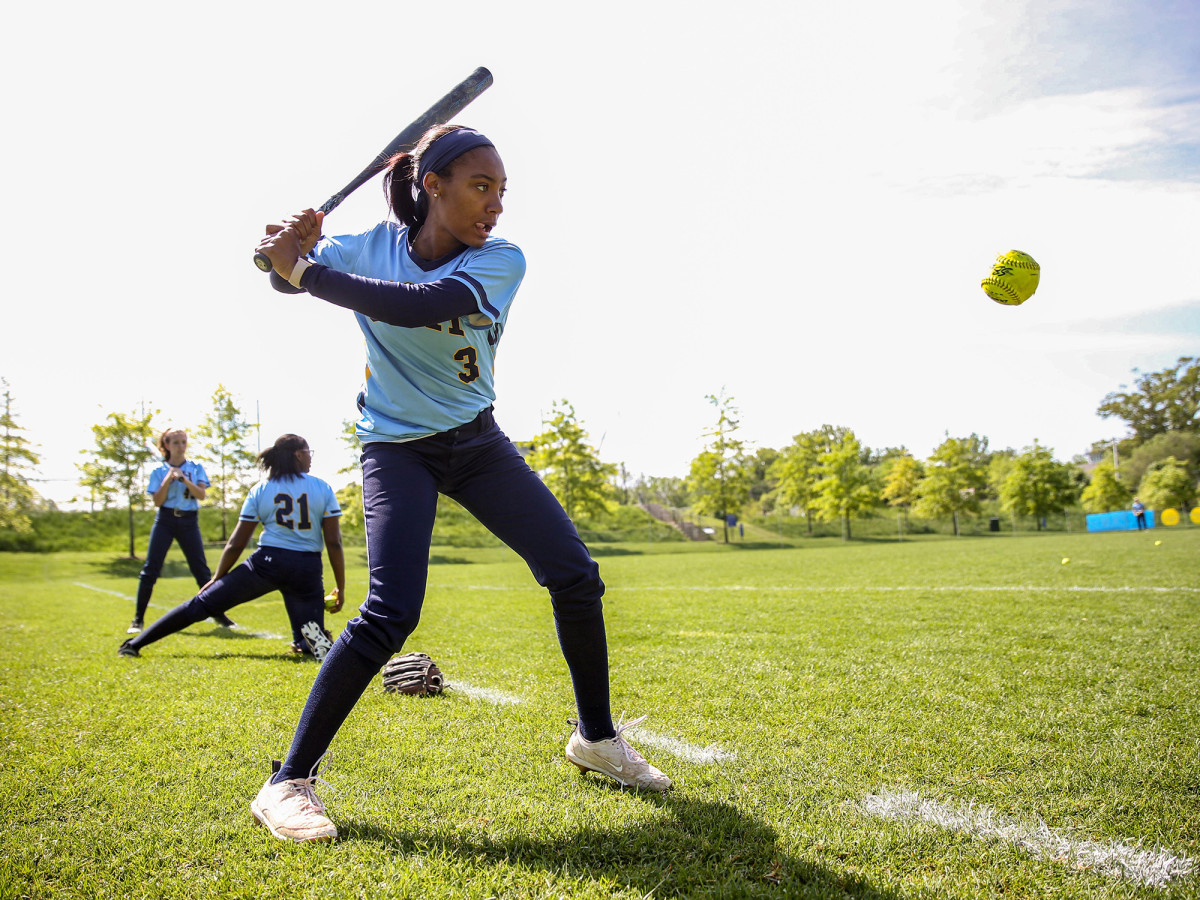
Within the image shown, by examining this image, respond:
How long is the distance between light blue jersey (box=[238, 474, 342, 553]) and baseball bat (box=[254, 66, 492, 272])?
3.56 meters

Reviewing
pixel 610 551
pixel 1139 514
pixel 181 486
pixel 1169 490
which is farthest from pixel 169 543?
pixel 1169 490

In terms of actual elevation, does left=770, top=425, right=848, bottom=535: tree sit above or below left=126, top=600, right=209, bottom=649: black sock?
above

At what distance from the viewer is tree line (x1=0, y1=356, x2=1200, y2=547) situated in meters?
30.7

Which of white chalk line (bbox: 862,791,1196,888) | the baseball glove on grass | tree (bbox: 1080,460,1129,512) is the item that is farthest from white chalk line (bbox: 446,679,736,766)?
tree (bbox: 1080,460,1129,512)

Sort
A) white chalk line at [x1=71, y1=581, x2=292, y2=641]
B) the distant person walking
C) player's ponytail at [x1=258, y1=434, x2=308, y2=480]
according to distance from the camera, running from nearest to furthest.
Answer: player's ponytail at [x1=258, y1=434, x2=308, y2=480] < white chalk line at [x1=71, y1=581, x2=292, y2=641] < the distant person walking

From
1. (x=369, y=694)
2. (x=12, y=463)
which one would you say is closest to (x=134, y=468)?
(x=12, y=463)

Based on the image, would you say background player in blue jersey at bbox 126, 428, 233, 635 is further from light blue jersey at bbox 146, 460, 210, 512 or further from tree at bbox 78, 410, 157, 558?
tree at bbox 78, 410, 157, 558

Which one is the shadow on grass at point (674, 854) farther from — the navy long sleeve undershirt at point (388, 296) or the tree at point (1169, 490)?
the tree at point (1169, 490)

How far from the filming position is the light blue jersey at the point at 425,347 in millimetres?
2746

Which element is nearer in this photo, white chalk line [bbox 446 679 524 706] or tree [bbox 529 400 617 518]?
white chalk line [bbox 446 679 524 706]

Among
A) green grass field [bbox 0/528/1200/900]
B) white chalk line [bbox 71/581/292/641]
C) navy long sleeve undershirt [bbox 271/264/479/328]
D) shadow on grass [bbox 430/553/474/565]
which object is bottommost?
shadow on grass [bbox 430/553/474/565]

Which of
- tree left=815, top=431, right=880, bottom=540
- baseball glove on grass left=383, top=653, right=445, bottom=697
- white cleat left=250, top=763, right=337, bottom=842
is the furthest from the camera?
tree left=815, top=431, right=880, bottom=540

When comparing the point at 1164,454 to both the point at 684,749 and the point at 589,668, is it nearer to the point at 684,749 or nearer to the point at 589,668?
the point at 684,749

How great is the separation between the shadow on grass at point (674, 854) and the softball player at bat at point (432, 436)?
351 millimetres
